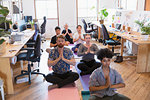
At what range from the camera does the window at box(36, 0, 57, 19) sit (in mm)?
7898

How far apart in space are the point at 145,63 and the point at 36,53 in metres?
2.36

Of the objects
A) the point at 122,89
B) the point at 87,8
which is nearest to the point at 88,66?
the point at 122,89

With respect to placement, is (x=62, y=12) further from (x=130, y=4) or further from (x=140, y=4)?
(x=140, y=4)

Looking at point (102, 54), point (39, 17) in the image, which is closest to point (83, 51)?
point (102, 54)

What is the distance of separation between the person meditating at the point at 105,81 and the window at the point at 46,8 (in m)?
6.38

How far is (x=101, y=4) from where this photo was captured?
8.05 metres

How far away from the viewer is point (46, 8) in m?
8.00

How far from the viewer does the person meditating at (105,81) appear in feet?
6.44

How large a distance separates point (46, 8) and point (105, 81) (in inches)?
261

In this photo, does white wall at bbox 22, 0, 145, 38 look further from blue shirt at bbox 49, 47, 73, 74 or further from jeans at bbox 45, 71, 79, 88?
jeans at bbox 45, 71, 79, 88

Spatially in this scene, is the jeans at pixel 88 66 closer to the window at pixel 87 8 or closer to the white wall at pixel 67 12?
the white wall at pixel 67 12

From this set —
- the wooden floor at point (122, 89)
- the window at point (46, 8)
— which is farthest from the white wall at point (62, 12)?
the wooden floor at point (122, 89)

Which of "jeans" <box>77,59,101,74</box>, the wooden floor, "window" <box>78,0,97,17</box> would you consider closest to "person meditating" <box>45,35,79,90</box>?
the wooden floor

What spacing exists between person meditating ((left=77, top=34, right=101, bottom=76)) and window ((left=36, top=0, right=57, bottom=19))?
4966 mm
